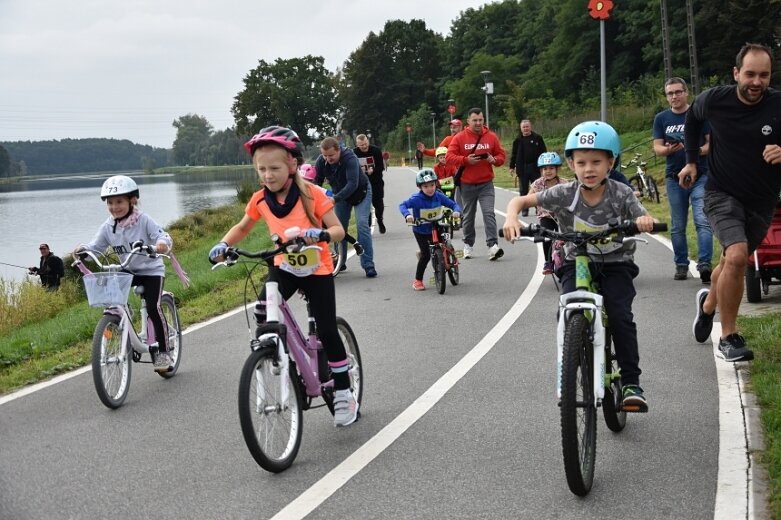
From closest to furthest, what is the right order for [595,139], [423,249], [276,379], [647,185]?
[595,139]
[276,379]
[423,249]
[647,185]

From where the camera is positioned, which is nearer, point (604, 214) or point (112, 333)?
point (604, 214)

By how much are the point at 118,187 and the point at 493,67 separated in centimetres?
9876

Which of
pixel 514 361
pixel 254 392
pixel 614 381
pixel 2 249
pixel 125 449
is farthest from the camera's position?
pixel 2 249

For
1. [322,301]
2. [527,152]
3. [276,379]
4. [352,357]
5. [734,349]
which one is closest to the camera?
[276,379]

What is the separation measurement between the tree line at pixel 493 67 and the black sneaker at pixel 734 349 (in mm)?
48363

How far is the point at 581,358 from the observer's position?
15.1 feet

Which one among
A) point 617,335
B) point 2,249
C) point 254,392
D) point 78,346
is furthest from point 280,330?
point 2,249

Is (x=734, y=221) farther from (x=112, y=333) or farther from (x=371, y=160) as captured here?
(x=371, y=160)

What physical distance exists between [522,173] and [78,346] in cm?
1236

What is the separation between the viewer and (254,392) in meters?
5.02

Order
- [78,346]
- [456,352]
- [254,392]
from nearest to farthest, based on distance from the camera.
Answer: [254,392], [456,352], [78,346]

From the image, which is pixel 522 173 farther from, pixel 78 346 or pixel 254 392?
pixel 254 392

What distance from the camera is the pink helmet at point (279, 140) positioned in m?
5.54

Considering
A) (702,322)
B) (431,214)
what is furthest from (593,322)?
(431,214)
